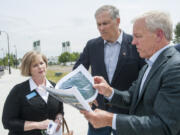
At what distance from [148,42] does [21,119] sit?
1772 mm

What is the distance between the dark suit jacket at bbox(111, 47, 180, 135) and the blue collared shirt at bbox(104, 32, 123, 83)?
1155mm

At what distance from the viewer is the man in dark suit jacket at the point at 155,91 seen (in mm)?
1269

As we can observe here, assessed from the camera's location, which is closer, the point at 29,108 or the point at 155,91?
the point at 155,91

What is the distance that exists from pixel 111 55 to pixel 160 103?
154cm

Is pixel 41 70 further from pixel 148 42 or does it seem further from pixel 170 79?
pixel 170 79

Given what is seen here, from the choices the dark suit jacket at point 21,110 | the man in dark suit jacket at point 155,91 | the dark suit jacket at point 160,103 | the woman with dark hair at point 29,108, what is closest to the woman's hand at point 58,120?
the woman with dark hair at point 29,108

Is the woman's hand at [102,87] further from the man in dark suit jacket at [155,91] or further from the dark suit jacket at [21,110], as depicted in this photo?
the dark suit jacket at [21,110]

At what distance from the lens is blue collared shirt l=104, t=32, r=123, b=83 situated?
269 centimetres

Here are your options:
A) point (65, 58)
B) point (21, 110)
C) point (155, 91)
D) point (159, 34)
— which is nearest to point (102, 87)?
point (155, 91)

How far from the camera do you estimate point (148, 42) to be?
60.7 inches

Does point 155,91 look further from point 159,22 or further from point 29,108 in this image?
point 29,108

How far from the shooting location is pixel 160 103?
4.25 feet

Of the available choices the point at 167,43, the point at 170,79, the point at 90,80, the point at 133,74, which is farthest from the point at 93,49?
the point at 170,79

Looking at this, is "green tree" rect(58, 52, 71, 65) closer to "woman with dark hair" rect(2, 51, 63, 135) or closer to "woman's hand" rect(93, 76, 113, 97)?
"woman with dark hair" rect(2, 51, 63, 135)
